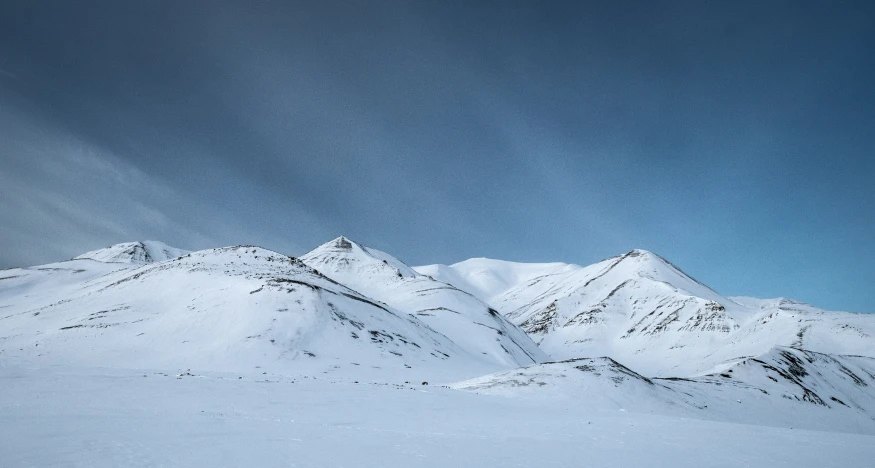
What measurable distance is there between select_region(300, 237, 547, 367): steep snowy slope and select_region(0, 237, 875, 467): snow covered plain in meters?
0.79

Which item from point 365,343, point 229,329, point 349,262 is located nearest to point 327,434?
point 365,343

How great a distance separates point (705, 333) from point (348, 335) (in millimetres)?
120775

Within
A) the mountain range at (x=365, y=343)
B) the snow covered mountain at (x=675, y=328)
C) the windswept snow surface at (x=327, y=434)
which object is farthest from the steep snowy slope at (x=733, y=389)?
the snow covered mountain at (x=675, y=328)

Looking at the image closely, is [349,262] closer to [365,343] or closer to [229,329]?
[229,329]

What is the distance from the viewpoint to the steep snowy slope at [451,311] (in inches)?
3081

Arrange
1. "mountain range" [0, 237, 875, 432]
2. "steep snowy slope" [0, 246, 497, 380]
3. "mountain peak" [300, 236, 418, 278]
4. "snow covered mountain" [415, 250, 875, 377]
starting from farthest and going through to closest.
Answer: "mountain peak" [300, 236, 418, 278] < "snow covered mountain" [415, 250, 875, 377] < "steep snowy slope" [0, 246, 497, 380] < "mountain range" [0, 237, 875, 432]

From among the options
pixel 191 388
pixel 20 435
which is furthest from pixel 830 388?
pixel 20 435

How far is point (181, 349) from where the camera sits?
43.9m

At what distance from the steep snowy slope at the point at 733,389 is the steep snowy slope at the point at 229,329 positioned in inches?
577

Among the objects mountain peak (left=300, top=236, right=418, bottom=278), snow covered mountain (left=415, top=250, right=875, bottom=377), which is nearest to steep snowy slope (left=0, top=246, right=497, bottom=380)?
snow covered mountain (left=415, top=250, right=875, bottom=377)

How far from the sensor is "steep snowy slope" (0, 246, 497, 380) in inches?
1652

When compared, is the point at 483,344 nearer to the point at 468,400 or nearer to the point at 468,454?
the point at 468,400

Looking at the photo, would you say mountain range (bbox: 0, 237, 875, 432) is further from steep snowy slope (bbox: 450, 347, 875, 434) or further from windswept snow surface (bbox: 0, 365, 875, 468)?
windswept snow surface (bbox: 0, 365, 875, 468)

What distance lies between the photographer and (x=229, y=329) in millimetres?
48688
